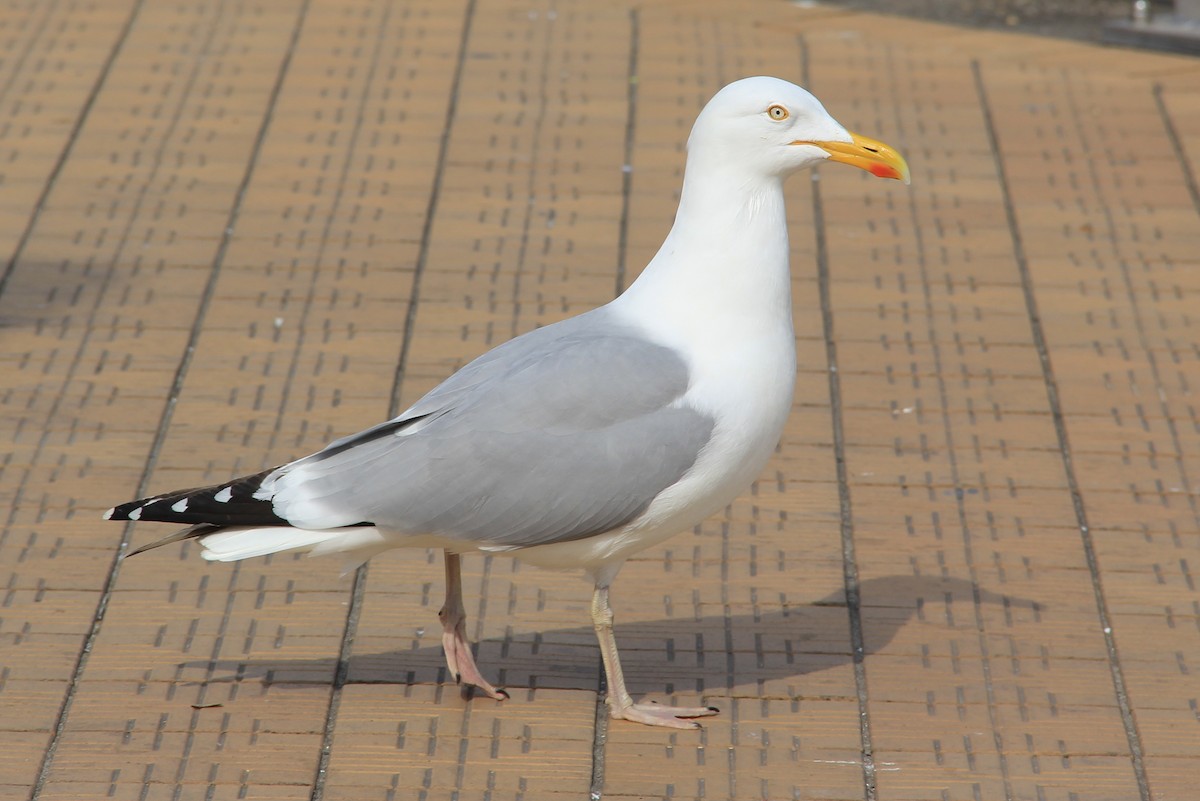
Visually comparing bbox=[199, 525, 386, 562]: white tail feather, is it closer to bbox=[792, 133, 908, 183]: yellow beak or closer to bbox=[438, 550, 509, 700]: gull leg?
bbox=[438, 550, 509, 700]: gull leg

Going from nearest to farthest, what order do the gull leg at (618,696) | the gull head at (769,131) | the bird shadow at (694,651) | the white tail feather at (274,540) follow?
the white tail feather at (274,540)
the gull head at (769,131)
the gull leg at (618,696)
the bird shadow at (694,651)

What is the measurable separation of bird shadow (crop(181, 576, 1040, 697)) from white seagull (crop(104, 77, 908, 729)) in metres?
0.33

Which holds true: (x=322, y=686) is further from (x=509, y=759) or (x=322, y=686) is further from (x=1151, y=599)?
(x=1151, y=599)

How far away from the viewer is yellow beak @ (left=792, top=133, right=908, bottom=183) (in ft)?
13.6

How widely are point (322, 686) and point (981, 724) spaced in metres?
1.67

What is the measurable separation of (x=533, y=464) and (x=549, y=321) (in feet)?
7.32

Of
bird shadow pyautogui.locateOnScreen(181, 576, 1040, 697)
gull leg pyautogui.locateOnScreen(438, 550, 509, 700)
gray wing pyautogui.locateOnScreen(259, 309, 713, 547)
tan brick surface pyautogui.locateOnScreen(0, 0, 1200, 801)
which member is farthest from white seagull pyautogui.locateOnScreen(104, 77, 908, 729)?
tan brick surface pyautogui.locateOnScreen(0, 0, 1200, 801)

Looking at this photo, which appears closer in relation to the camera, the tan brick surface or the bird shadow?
the tan brick surface

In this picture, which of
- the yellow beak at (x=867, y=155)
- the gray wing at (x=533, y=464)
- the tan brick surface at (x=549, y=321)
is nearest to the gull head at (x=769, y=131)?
the yellow beak at (x=867, y=155)

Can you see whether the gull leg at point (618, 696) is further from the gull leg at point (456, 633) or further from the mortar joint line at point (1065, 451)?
the mortar joint line at point (1065, 451)

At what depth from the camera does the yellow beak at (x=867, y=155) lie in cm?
416

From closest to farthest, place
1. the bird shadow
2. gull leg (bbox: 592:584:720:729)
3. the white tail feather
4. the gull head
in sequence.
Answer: the white tail feather → the gull head → gull leg (bbox: 592:584:720:729) → the bird shadow

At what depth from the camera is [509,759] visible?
4.15 meters

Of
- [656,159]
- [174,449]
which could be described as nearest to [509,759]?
[174,449]
